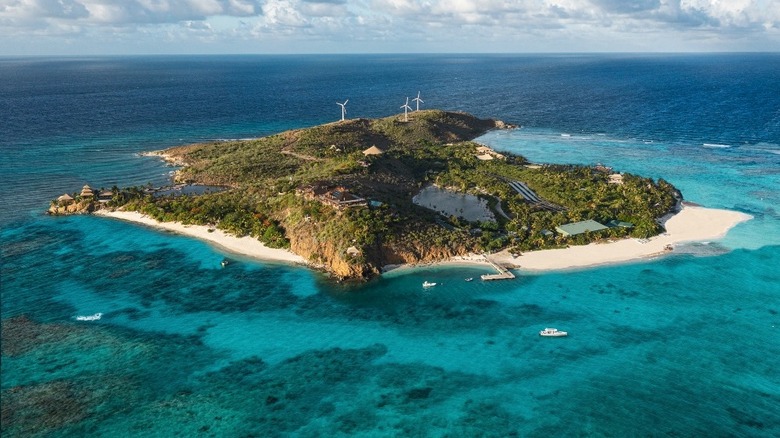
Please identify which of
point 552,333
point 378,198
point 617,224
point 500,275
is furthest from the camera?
point 378,198

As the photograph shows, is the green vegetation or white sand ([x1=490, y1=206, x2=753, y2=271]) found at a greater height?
the green vegetation

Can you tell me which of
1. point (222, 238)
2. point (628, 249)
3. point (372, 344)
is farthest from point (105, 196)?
point (628, 249)

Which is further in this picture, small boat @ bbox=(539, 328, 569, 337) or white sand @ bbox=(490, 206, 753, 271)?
white sand @ bbox=(490, 206, 753, 271)

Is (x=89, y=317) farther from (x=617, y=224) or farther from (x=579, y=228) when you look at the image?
(x=617, y=224)

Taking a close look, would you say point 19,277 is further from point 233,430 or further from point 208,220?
point 233,430

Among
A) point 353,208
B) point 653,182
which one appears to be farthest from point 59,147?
point 653,182

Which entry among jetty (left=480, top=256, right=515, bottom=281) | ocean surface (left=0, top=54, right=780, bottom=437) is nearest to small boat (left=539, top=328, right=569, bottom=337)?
ocean surface (left=0, top=54, right=780, bottom=437)

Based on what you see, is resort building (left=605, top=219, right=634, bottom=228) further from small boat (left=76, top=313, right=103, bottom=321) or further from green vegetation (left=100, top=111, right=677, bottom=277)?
small boat (left=76, top=313, right=103, bottom=321)
